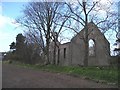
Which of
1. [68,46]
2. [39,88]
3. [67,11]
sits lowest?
[39,88]

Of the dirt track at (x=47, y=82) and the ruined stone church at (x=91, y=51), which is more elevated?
the ruined stone church at (x=91, y=51)

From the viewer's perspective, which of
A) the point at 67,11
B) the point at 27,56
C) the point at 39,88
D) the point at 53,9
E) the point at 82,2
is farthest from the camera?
the point at 27,56

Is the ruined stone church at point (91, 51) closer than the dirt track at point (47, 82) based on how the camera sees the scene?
No

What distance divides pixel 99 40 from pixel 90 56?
3864 millimetres

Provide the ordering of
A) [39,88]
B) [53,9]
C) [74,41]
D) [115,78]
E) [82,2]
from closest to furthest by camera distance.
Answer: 1. [39,88]
2. [115,78]
3. [82,2]
4. [53,9]
5. [74,41]

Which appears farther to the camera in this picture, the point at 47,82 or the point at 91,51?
the point at 91,51

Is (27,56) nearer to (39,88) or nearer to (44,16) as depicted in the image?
(44,16)

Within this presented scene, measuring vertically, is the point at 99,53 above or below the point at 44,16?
below

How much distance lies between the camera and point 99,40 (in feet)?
170

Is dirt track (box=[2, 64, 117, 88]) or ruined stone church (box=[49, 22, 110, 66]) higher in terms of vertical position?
ruined stone church (box=[49, 22, 110, 66])

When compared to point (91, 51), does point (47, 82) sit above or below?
below

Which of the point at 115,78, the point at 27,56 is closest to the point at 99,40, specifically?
the point at 27,56

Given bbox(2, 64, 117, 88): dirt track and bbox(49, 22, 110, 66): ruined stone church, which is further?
bbox(49, 22, 110, 66): ruined stone church

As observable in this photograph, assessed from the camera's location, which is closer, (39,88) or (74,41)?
(39,88)
